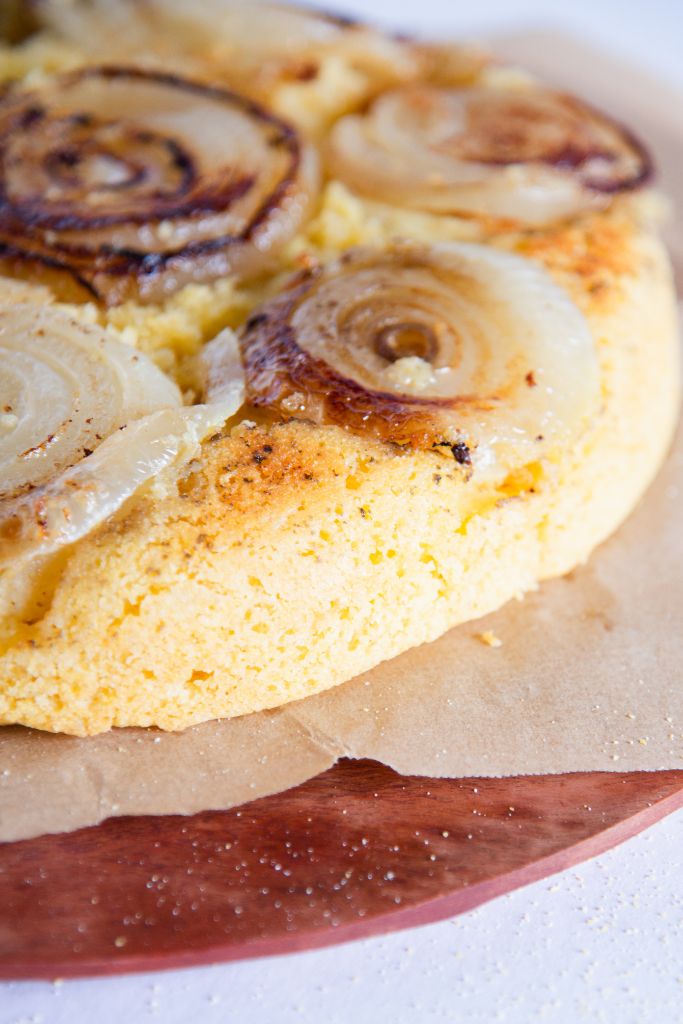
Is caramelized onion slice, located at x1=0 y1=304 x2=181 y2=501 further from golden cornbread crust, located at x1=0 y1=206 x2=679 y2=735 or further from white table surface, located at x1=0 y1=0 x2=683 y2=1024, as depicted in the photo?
white table surface, located at x1=0 y1=0 x2=683 y2=1024

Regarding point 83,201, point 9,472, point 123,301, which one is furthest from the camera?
point 83,201

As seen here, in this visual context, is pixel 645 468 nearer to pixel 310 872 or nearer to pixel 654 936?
pixel 654 936

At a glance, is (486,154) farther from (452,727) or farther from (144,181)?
(452,727)

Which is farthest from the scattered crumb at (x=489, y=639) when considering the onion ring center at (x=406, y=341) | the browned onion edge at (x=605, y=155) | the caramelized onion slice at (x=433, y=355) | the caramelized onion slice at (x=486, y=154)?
the browned onion edge at (x=605, y=155)

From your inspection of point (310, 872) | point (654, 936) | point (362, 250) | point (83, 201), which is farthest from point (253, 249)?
point (654, 936)

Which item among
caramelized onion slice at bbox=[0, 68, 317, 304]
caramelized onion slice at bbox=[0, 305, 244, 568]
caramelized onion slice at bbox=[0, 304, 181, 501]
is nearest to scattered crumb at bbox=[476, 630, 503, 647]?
caramelized onion slice at bbox=[0, 305, 244, 568]

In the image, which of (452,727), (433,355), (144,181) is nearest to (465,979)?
(452,727)
